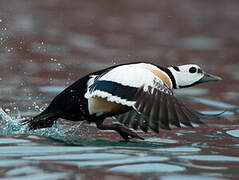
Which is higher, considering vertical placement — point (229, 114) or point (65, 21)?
point (65, 21)

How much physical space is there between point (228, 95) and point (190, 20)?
248 inches

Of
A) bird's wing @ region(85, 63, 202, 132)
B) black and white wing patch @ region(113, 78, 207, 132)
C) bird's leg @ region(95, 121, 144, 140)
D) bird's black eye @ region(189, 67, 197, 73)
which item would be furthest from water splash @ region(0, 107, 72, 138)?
bird's black eye @ region(189, 67, 197, 73)

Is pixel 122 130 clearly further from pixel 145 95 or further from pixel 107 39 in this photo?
pixel 107 39

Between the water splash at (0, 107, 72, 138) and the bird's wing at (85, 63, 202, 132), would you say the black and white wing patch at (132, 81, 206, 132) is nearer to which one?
the bird's wing at (85, 63, 202, 132)

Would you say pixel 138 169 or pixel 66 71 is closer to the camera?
pixel 138 169

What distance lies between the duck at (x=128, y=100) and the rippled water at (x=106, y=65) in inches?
6.9

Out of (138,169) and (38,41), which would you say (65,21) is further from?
(138,169)

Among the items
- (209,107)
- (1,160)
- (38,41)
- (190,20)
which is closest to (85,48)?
(38,41)

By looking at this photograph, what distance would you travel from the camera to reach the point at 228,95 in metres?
11.4

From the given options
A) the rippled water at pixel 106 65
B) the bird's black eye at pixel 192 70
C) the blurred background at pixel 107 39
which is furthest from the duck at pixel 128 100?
the blurred background at pixel 107 39

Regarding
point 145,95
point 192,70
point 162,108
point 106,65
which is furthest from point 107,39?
point 162,108

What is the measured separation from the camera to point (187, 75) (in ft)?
27.8

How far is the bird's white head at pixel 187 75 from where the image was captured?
8320 mm

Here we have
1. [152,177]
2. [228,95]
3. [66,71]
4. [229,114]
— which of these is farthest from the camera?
[66,71]
